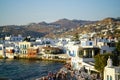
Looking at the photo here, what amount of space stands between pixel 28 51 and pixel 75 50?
12.3 m

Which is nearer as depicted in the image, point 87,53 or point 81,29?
point 87,53

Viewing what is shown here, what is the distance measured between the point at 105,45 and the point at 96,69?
510 inches

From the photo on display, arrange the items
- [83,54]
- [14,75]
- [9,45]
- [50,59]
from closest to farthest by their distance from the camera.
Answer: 1. [14,75]
2. [83,54]
3. [50,59]
4. [9,45]

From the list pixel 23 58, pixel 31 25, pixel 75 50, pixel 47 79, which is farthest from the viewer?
pixel 31 25

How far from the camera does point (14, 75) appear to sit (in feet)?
105

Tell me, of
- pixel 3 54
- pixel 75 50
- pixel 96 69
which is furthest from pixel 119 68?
pixel 3 54

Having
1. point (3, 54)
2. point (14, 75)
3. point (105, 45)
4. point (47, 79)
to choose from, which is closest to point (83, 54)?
point (105, 45)

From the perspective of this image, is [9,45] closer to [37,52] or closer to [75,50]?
[37,52]

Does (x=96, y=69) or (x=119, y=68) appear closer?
(x=119, y=68)

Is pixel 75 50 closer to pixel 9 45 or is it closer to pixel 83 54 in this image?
pixel 83 54

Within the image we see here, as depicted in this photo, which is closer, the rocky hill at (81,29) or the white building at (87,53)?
the white building at (87,53)

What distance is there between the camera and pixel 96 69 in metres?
26.4

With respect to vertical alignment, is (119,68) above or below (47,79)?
above

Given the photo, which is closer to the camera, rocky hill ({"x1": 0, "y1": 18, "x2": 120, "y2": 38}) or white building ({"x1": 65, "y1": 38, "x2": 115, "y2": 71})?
white building ({"x1": 65, "y1": 38, "x2": 115, "y2": 71})
